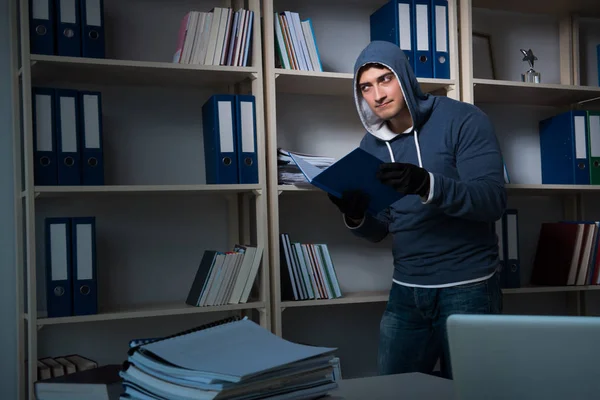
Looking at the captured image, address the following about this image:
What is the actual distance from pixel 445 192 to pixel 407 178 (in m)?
0.13

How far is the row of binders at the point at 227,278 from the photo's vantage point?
2389 mm

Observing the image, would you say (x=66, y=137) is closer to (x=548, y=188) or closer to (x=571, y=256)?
(x=548, y=188)

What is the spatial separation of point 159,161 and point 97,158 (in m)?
0.43

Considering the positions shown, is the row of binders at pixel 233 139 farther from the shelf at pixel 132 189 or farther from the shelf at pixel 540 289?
the shelf at pixel 540 289

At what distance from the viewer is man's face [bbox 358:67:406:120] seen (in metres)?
2.15

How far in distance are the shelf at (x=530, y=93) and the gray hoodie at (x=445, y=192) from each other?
2.46 ft

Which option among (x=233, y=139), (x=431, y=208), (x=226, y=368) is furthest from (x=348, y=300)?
(x=226, y=368)

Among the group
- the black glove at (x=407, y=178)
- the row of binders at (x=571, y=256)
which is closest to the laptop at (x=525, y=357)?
the black glove at (x=407, y=178)

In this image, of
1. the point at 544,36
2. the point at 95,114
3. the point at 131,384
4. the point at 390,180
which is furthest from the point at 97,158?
the point at 544,36

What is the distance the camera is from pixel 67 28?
227 cm

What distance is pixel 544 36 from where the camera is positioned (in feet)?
10.9

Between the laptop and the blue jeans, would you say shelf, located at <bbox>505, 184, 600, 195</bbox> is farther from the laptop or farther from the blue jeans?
the laptop

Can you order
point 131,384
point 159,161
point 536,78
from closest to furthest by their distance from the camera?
point 131,384 → point 159,161 → point 536,78

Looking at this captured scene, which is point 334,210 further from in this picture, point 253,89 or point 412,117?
point 412,117
